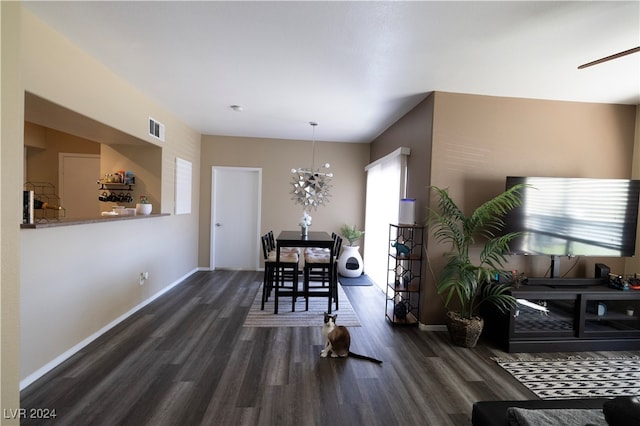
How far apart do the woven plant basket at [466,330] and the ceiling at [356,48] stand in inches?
92.0

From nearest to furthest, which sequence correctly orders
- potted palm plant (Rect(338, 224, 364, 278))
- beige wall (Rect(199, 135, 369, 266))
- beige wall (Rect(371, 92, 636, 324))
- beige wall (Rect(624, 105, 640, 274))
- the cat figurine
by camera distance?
the cat figurine
beige wall (Rect(371, 92, 636, 324))
beige wall (Rect(624, 105, 640, 274))
potted palm plant (Rect(338, 224, 364, 278))
beige wall (Rect(199, 135, 369, 266))

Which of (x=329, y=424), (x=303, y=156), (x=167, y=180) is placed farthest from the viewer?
(x=303, y=156)

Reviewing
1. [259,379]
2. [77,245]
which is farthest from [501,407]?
[77,245]

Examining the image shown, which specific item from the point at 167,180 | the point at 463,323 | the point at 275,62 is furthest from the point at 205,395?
the point at 167,180

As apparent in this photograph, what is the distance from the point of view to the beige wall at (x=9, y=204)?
101 centimetres

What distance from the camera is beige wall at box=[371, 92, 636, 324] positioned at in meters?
2.99

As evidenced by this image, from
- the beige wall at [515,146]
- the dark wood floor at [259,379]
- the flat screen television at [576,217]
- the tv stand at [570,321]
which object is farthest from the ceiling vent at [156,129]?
the tv stand at [570,321]

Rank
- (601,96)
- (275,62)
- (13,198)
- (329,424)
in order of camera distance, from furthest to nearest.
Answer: (601,96)
(275,62)
(329,424)
(13,198)

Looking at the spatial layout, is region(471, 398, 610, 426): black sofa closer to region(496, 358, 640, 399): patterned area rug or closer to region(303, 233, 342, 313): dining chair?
region(496, 358, 640, 399): patterned area rug

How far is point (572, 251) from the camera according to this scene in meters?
2.84

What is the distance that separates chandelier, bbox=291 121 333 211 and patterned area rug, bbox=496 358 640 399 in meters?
3.10

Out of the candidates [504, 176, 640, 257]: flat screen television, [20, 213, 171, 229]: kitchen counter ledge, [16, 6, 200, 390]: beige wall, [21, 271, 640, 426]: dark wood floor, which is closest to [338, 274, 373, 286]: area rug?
[21, 271, 640, 426]: dark wood floor

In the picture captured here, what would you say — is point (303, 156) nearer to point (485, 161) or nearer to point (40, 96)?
point (485, 161)

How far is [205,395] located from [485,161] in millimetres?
3396
